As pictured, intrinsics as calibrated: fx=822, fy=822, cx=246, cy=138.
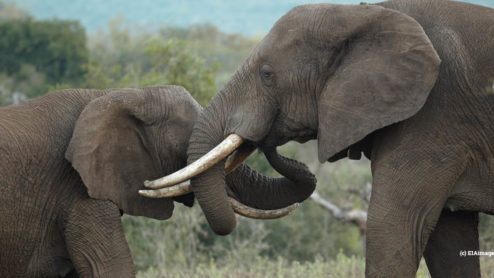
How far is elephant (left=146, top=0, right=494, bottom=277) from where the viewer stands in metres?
4.65

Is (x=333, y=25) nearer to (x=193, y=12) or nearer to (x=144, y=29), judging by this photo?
(x=144, y=29)

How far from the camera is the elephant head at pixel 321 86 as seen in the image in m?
4.69

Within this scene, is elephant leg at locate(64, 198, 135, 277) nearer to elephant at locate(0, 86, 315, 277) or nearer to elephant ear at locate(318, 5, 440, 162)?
elephant at locate(0, 86, 315, 277)

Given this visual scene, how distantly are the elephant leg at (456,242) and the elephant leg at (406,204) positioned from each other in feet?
2.45

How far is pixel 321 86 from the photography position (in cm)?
494

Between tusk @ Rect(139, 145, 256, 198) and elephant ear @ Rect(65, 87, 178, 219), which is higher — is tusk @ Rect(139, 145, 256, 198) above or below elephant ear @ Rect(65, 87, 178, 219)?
below

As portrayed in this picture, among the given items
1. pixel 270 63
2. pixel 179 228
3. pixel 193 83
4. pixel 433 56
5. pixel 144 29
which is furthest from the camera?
pixel 144 29

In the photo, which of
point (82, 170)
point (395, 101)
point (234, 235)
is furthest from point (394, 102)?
point (234, 235)

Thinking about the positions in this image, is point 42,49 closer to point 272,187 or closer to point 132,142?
point 272,187

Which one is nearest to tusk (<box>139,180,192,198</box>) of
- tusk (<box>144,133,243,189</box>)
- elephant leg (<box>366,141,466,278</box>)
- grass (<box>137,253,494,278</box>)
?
tusk (<box>144,133,243,189</box>)

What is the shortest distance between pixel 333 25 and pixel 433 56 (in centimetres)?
63

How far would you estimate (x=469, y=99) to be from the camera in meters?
4.69

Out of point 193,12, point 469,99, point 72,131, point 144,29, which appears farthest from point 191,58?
point 193,12

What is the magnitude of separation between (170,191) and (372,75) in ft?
5.02
